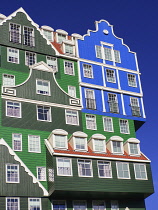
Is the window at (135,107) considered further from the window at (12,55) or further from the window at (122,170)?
the window at (12,55)

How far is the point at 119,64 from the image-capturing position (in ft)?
198

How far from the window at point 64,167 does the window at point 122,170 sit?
660 cm

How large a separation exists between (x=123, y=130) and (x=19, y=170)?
17.4 meters

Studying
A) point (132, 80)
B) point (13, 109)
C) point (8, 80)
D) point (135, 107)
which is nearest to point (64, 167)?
point (13, 109)

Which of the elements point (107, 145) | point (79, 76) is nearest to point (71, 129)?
point (107, 145)

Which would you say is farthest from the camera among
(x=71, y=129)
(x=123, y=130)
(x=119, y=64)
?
(x=119, y=64)

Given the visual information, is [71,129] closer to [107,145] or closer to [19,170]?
[107,145]

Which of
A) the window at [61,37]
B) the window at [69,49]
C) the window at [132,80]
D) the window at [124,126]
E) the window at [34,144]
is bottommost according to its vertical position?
the window at [34,144]

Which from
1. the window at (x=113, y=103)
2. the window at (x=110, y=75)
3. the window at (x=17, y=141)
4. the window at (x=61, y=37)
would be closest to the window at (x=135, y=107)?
the window at (x=113, y=103)

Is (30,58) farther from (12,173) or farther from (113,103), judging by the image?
(12,173)

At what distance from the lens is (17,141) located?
156 ft

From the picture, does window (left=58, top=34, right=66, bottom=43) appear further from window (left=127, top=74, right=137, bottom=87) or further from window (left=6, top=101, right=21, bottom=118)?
window (left=6, top=101, right=21, bottom=118)

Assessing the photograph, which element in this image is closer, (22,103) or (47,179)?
(47,179)

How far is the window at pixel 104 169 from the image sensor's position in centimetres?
4822
